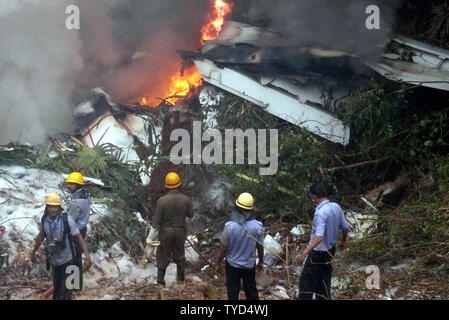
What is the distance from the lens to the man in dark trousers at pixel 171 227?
780 cm

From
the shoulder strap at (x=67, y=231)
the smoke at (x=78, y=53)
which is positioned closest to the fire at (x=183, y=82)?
the smoke at (x=78, y=53)

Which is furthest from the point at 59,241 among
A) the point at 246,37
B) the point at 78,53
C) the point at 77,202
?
the point at 78,53

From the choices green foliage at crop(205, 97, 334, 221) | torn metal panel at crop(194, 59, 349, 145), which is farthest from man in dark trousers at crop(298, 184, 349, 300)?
torn metal panel at crop(194, 59, 349, 145)

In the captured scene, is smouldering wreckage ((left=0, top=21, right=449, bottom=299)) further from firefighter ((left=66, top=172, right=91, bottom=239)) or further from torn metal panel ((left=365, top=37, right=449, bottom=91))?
firefighter ((left=66, top=172, right=91, bottom=239))

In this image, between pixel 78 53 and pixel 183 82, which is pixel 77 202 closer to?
pixel 183 82

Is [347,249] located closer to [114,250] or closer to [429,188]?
[429,188]

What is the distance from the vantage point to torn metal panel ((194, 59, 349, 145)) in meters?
10.7

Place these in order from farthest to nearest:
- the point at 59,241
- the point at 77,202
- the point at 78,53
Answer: the point at 78,53
the point at 77,202
the point at 59,241

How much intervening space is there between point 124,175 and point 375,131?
448cm

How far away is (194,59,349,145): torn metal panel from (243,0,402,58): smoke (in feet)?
3.58

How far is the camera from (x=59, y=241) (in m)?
6.67

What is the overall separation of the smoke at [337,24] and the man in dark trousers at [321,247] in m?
4.82

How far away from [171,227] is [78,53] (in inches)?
244

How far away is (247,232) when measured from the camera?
6699 millimetres
